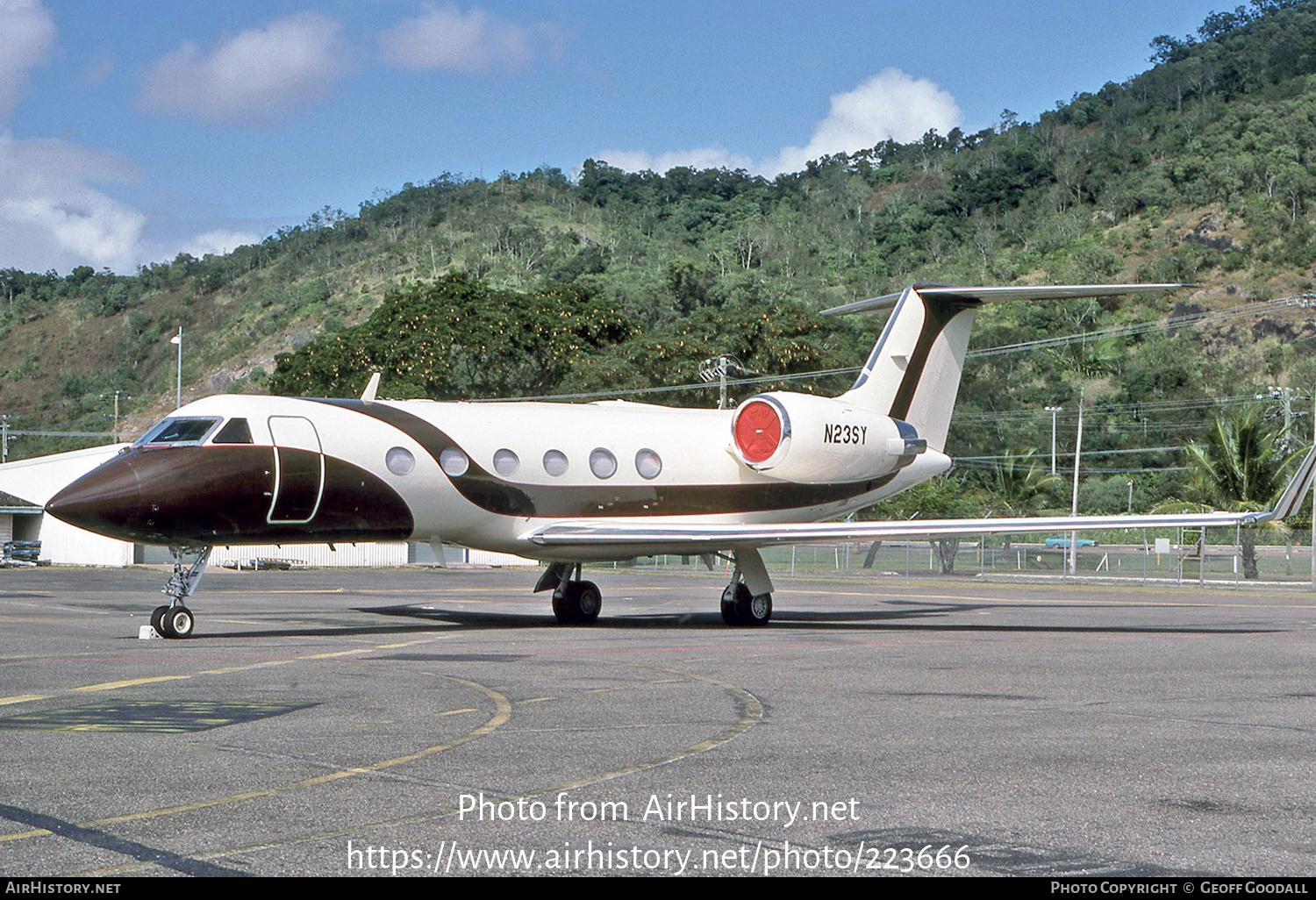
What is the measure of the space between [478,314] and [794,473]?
4656 centimetres

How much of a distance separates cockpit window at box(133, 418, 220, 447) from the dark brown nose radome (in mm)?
203

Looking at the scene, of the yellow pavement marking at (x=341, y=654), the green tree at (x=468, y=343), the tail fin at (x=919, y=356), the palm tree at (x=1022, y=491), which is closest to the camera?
the yellow pavement marking at (x=341, y=654)

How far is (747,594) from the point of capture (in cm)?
2302

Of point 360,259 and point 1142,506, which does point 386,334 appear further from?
point 360,259

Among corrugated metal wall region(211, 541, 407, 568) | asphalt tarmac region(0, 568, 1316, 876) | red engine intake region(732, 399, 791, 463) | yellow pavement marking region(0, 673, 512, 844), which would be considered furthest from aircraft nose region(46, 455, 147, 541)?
corrugated metal wall region(211, 541, 407, 568)

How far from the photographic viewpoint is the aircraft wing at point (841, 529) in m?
19.6

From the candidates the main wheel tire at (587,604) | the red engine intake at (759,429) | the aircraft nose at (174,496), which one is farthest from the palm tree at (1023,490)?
the aircraft nose at (174,496)

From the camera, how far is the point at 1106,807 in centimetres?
725

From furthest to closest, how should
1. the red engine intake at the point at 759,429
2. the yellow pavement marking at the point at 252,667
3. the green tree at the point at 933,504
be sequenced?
the green tree at the point at 933,504, the red engine intake at the point at 759,429, the yellow pavement marking at the point at 252,667

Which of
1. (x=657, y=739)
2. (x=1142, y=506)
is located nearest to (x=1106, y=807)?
(x=657, y=739)

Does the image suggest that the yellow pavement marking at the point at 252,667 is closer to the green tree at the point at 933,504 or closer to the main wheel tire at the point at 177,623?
the main wheel tire at the point at 177,623

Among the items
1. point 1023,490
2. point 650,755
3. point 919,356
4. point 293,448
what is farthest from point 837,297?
point 650,755

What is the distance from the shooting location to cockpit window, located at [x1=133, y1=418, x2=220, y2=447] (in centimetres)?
1855

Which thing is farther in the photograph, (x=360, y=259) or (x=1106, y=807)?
(x=360, y=259)
